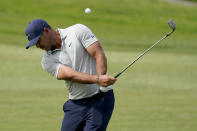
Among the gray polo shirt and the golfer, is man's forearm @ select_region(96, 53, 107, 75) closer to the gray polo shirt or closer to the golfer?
the golfer

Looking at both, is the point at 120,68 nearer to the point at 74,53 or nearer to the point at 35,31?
the point at 74,53

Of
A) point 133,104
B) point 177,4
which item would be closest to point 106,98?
point 133,104

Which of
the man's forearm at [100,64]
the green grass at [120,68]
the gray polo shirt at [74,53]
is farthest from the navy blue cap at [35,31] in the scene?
the green grass at [120,68]

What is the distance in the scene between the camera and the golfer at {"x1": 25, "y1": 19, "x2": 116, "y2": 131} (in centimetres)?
632

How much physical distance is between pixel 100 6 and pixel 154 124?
25118 mm

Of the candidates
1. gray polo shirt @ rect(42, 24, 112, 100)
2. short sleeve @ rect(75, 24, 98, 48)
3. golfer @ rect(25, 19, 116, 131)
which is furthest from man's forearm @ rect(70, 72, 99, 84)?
short sleeve @ rect(75, 24, 98, 48)

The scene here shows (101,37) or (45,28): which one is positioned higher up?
(45,28)

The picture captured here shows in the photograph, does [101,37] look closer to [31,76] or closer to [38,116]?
[31,76]

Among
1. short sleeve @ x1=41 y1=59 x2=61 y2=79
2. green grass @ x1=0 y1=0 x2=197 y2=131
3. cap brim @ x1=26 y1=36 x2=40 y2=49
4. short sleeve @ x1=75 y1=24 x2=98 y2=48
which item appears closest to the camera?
cap brim @ x1=26 y1=36 x2=40 y2=49

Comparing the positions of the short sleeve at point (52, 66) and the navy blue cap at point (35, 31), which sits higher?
the navy blue cap at point (35, 31)

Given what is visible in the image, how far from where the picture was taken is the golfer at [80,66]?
632 centimetres

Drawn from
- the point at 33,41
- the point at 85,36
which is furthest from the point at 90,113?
the point at 33,41

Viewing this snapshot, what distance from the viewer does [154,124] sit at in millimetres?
9891

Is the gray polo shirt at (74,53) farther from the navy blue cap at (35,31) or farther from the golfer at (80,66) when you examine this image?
the navy blue cap at (35,31)
